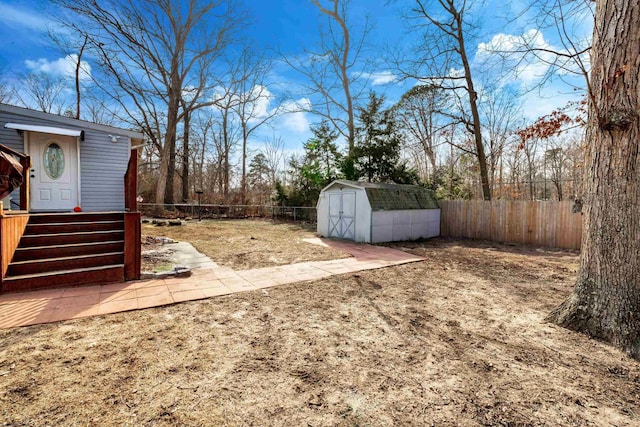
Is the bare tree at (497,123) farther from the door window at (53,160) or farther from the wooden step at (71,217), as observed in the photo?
the door window at (53,160)

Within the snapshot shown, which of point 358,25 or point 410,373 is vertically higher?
point 358,25

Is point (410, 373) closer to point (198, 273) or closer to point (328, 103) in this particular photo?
point (198, 273)

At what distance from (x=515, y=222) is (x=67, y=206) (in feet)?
43.1

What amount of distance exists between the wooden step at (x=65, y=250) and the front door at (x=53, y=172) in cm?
337

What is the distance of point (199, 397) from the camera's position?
1816 millimetres

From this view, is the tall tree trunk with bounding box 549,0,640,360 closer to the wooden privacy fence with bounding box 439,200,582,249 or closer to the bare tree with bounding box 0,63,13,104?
the wooden privacy fence with bounding box 439,200,582,249

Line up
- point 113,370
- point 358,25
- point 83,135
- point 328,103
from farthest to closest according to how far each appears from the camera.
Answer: point 328,103
point 358,25
point 83,135
point 113,370

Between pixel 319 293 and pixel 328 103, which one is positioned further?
pixel 328 103

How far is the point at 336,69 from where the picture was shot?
17.4 metres

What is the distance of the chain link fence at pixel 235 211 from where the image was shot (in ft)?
51.5

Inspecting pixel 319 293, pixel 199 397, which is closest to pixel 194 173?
pixel 319 293

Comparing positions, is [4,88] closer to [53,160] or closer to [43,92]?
[43,92]

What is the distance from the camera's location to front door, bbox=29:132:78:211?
645cm

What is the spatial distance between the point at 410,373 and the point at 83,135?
8785 millimetres
